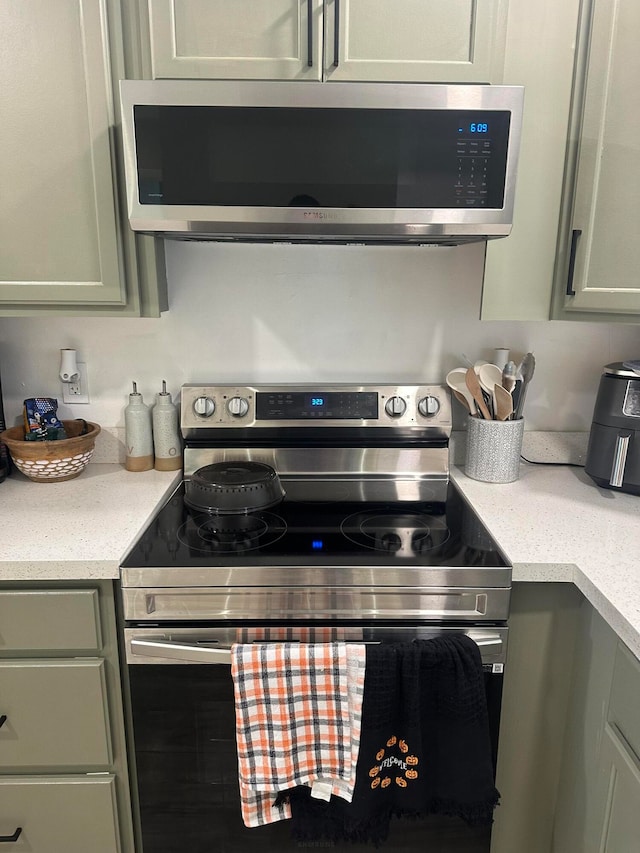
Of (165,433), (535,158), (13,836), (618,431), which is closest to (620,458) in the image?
(618,431)

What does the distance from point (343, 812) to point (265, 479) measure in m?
0.70

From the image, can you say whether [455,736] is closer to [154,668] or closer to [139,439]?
[154,668]

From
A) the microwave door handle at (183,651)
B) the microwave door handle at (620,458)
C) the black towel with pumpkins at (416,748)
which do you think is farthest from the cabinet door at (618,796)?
the microwave door handle at (183,651)

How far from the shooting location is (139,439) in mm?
1689

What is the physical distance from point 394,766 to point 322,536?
458 millimetres

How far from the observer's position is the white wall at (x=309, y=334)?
1.71m

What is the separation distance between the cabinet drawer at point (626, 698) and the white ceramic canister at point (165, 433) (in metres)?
1.14

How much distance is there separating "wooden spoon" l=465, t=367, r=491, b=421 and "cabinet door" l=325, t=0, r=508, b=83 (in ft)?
2.15

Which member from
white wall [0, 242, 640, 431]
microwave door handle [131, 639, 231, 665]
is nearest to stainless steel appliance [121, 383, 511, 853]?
microwave door handle [131, 639, 231, 665]

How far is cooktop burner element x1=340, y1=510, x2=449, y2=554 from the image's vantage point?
1333 millimetres

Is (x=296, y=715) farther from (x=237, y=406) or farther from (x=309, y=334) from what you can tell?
(x=309, y=334)

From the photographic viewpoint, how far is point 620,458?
4.98ft

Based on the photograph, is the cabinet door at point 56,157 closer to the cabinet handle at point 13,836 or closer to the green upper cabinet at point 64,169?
the green upper cabinet at point 64,169

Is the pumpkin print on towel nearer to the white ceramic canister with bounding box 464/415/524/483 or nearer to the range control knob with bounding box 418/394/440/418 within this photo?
the white ceramic canister with bounding box 464/415/524/483
